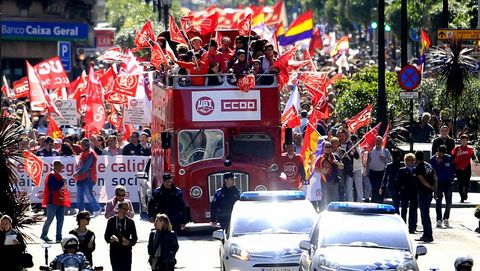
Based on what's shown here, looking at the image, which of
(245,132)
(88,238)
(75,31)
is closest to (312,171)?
(245,132)

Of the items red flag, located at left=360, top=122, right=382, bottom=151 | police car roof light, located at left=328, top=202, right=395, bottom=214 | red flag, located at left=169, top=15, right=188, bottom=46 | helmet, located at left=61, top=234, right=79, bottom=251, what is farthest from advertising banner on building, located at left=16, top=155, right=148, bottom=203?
helmet, located at left=61, top=234, right=79, bottom=251

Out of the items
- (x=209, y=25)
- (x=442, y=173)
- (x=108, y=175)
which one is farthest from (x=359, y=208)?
(x=108, y=175)

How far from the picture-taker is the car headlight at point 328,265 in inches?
683

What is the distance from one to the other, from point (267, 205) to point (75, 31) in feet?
185

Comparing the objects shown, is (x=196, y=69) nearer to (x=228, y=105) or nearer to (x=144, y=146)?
(x=228, y=105)

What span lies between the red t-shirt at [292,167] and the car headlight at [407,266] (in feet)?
32.9

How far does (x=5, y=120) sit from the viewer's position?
2091 cm

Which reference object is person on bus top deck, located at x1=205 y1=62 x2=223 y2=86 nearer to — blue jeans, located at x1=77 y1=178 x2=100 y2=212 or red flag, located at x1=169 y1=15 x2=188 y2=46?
red flag, located at x1=169 y1=15 x2=188 y2=46

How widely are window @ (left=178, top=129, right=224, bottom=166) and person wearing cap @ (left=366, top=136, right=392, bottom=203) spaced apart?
3.77 m

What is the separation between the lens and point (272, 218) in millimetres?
20906

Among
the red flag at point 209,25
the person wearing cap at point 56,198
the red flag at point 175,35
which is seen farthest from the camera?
the red flag at point 209,25

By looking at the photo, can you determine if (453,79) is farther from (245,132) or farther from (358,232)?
(358,232)

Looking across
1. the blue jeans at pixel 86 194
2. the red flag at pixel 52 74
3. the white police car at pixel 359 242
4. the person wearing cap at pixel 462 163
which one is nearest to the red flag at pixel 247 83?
the blue jeans at pixel 86 194

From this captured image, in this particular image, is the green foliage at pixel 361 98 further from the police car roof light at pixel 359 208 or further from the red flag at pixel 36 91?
the police car roof light at pixel 359 208
